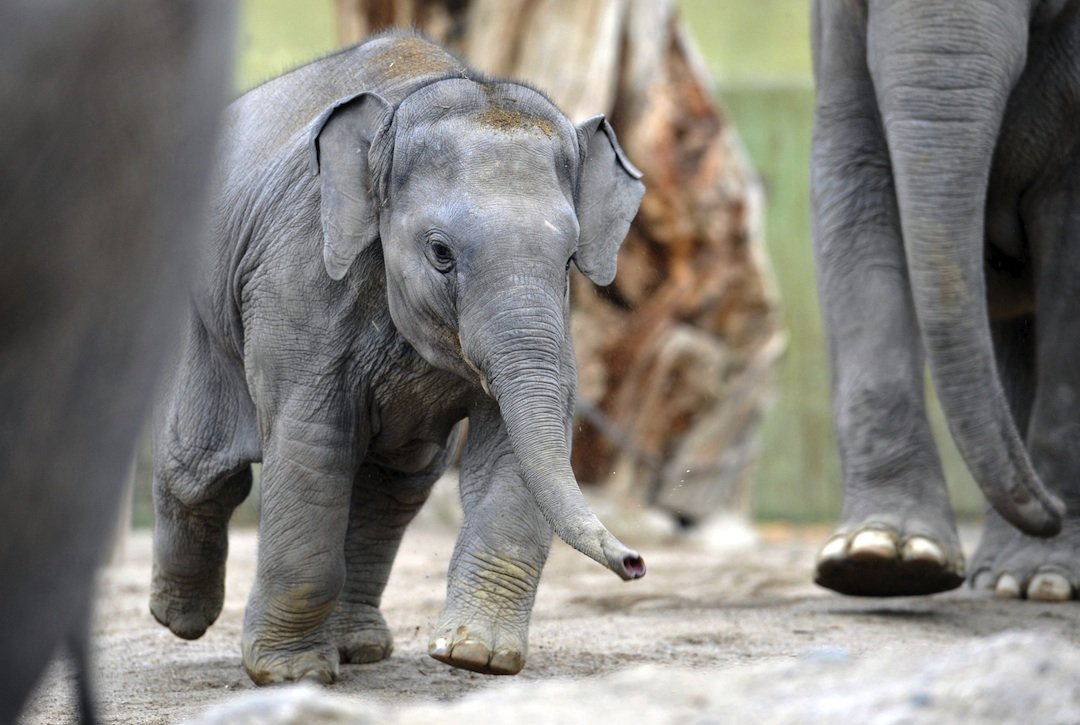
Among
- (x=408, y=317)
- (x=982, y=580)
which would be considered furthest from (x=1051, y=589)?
(x=408, y=317)

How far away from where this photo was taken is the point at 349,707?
6.79 ft

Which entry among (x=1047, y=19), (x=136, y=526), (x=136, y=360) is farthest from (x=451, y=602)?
(x=136, y=526)

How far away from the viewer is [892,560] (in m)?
4.91

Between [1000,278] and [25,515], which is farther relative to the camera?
[1000,278]

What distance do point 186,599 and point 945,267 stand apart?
85.8 inches

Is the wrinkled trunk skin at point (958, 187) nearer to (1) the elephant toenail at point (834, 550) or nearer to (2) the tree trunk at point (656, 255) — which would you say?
(1) the elephant toenail at point (834, 550)

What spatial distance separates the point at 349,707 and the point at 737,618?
3.28 meters

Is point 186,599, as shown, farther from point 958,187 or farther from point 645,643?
point 958,187

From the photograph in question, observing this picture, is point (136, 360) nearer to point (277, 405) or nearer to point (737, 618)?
point (277, 405)

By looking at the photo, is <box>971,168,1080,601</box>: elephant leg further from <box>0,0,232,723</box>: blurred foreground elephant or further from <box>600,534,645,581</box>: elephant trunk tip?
<box>0,0,232,723</box>: blurred foreground elephant

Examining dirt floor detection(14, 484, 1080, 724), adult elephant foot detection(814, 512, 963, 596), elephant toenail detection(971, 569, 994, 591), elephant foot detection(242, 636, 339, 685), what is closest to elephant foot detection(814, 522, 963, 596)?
adult elephant foot detection(814, 512, 963, 596)

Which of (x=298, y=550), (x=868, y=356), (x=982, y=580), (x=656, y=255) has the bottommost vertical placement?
(x=982, y=580)

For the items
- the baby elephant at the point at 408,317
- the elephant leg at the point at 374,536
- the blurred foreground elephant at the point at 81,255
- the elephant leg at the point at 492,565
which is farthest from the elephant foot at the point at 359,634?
the blurred foreground elephant at the point at 81,255

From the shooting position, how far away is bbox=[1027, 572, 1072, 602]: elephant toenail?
5.46 m
